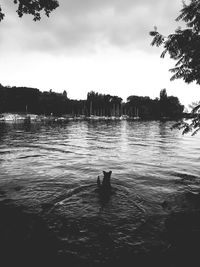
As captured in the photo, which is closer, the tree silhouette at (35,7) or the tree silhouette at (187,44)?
the tree silhouette at (187,44)

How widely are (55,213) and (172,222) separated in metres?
4.05

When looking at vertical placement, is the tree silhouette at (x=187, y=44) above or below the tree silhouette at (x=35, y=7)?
below

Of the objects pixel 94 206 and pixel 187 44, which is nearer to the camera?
pixel 187 44

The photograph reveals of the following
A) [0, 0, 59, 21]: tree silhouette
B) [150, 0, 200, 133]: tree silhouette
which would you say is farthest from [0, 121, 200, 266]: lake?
[0, 0, 59, 21]: tree silhouette

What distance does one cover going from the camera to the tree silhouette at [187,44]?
6.82 m

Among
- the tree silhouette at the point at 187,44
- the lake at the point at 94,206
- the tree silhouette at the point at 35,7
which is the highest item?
the tree silhouette at the point at 35,7

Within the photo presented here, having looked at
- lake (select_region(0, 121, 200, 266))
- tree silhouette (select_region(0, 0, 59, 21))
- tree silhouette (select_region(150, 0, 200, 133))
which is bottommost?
lake (select_region(0, 121, 200, 266))

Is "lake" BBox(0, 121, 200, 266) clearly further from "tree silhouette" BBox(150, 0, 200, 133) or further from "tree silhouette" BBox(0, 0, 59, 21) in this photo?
"tree silhouette" BBox(0, 0, 59, 21)

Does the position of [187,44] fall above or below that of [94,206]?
above

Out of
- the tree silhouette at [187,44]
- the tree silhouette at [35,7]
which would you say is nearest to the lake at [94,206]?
the tree silhouette at [187,44]

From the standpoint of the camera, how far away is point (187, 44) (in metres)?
6.86

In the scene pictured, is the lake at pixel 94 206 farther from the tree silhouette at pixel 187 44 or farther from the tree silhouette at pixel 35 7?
the tree silhouette at pixel 35 7

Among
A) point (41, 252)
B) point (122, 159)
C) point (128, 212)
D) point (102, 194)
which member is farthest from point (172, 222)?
point (122, 159)

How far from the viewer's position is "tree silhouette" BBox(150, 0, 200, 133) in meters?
6.82
